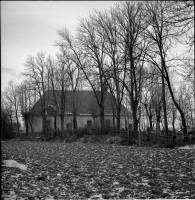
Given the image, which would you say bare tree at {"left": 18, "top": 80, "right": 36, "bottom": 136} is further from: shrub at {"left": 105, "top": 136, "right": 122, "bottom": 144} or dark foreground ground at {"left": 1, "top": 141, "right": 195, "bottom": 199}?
dark foreground ground at {"left": 1, "top": 141, "right": 195, "bottom": 199}

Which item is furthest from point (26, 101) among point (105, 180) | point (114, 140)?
point (105, 180)

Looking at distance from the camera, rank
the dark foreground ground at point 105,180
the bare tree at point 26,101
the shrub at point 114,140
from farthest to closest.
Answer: the bare tree at point 26,101 → the shrub at point 114,140 → the dark foreground ground at point 105,180

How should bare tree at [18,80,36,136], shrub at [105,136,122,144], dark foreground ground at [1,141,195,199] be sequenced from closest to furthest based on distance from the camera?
dark foreground ground at [1,141,195,199] → shrub at [105,136,122,144] → bare tree at [18,80,36,136]

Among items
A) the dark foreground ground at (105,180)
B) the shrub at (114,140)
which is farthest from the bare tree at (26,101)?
the dark foreground ground at (105,180)

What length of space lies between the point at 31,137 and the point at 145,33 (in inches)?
895

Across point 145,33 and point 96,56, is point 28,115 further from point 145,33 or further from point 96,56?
point 145,33

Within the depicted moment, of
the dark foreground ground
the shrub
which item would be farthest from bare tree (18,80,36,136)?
the dark foreground ground

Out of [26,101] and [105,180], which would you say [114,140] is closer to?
[105,180]

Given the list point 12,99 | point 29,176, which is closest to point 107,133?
point 29,176

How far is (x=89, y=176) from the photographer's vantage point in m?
9.30

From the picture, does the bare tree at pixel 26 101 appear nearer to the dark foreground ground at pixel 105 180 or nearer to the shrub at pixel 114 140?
the shrub at pixel 114 140

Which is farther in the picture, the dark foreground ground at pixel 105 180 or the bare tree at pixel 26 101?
the bare tree at pixel 26 101

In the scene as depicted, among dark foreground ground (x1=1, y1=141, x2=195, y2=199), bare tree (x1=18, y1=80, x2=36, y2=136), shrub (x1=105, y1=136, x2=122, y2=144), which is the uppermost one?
bare tree (x1=18, y1=80, x2=36, y2=136)

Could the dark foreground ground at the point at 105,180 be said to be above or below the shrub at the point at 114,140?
below
